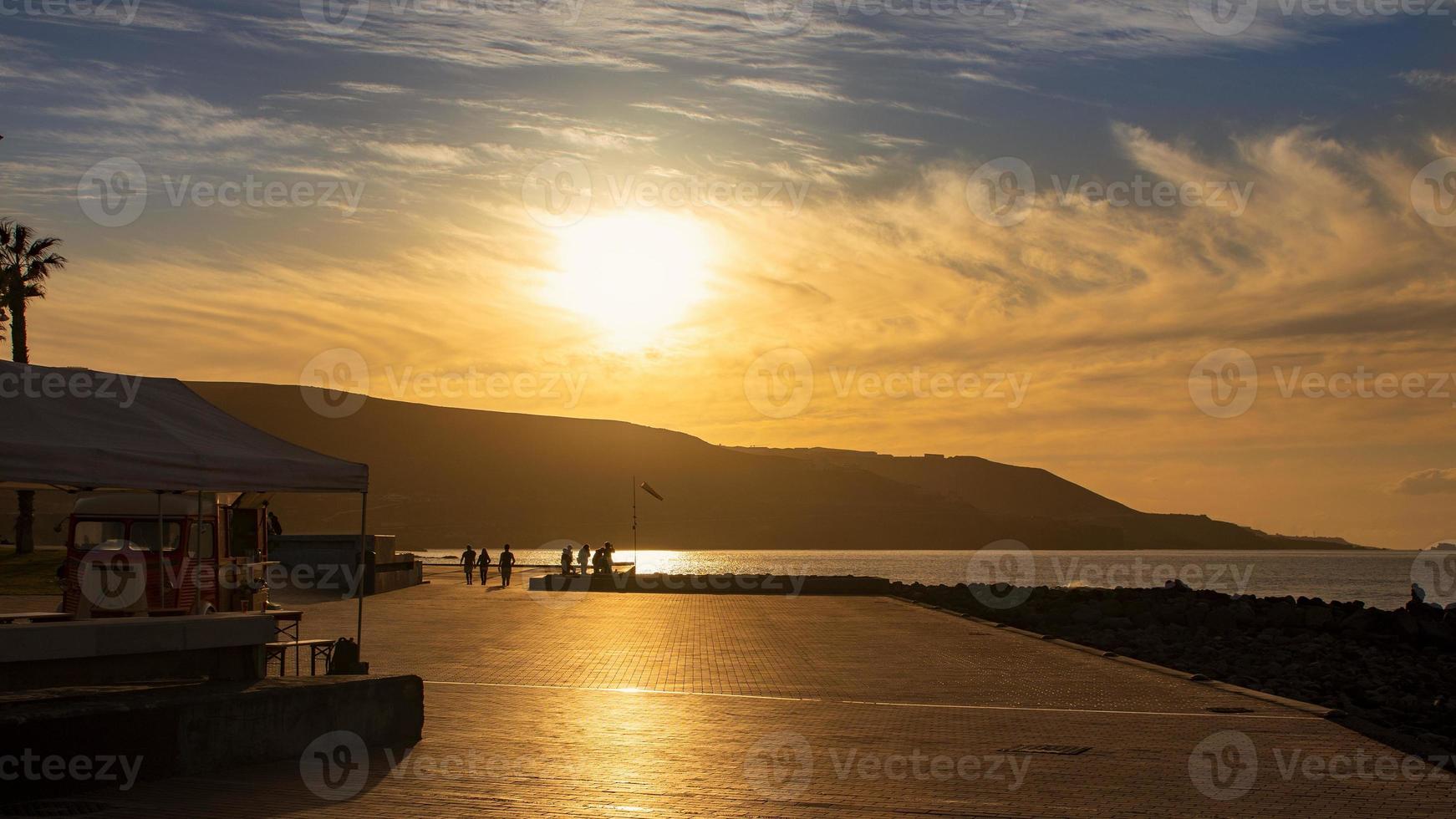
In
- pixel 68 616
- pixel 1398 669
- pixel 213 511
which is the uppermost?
pixel 213 511

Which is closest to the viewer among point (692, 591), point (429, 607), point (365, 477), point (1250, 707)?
point (365, 477)

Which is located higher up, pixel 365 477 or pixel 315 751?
pixel 365 477

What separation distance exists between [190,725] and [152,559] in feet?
16.9

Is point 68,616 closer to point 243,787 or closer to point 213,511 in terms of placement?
point 213,511

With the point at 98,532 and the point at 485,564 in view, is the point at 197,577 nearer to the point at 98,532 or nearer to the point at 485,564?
the point at 98,532

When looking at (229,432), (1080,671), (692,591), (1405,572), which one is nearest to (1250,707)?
(1080,671)

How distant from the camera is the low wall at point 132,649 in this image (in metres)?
9.69

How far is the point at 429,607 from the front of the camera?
31.0m

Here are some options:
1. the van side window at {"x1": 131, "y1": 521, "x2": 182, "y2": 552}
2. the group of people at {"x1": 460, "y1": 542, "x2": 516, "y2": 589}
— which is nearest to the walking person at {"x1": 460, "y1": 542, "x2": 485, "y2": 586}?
the group of people at {"x1": 460, "y1": 542, "x2": 516, "y2": 589}

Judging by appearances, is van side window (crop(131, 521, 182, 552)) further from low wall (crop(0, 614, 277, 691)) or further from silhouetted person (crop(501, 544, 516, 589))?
silhouetted person (crop(501, 544, 516, 589))

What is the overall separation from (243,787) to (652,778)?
299 cm

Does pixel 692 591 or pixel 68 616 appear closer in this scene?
pixel 68 616

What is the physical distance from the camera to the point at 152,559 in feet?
46.2

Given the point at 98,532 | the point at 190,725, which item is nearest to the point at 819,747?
the point at 190,725
